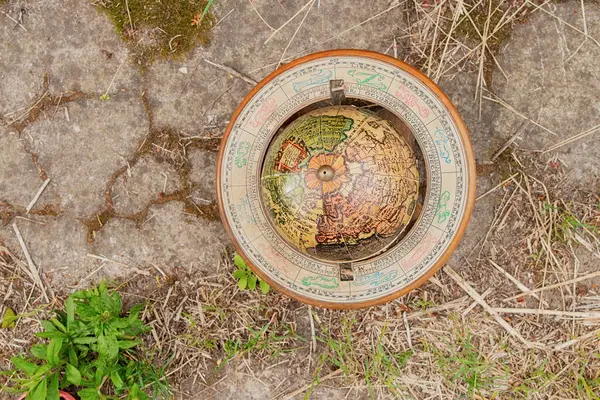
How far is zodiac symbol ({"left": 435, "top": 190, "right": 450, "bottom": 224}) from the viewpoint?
6.48 ft

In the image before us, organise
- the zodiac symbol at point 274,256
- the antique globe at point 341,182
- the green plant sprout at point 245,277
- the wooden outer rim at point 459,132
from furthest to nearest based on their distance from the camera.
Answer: the green plant sprout at point 245,277 < the zodiac symbol at point 274,256 < the wooden outer rim at point 459,132 < the antique globe at point 341,182

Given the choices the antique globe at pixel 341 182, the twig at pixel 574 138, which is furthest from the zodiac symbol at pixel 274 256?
the twig at pixel 574 138

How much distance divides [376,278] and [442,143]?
55cm

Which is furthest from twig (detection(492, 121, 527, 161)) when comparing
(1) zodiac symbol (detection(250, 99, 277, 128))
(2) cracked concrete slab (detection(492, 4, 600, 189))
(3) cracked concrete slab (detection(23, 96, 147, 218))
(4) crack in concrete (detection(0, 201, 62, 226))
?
(4) crack in concrete (detection(0, 201, 62, 226))

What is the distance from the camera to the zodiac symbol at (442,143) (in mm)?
1971

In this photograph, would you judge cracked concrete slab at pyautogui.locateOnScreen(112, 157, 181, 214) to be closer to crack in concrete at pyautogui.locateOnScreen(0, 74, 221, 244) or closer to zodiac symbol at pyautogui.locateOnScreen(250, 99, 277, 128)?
crack in concrete at pyautogui.locateOnScreen(0, 74, 221, 244)

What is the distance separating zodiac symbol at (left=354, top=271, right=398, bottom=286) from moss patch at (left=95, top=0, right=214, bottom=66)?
1333 millimetres

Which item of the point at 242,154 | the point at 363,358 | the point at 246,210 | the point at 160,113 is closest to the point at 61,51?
the point at 160,113

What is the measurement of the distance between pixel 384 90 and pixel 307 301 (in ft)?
2.72

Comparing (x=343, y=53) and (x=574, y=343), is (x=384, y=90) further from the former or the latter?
(x=574, y=343)

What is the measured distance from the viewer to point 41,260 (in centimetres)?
264

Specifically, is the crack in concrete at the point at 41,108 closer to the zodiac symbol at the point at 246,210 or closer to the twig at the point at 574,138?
the zodiac symbol at the point at 246,210

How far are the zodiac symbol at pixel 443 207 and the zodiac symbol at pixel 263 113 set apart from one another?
0.70 m

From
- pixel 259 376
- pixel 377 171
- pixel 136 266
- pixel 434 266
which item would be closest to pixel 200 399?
pixel 259 376
